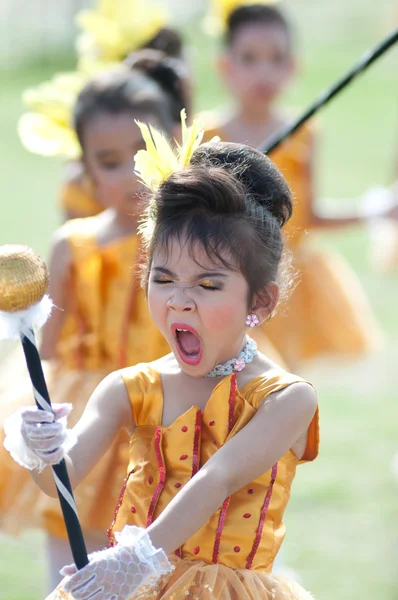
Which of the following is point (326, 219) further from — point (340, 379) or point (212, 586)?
point (212, 586)

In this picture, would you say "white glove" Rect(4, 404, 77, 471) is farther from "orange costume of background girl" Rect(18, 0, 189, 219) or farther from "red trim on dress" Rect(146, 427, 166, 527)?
"orange costume of background girl" Rect(18, 0, 189, 219)

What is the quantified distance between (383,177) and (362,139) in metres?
2.41

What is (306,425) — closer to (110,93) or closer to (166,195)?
(166,195)

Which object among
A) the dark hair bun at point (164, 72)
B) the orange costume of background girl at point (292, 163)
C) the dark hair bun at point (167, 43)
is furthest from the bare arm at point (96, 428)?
the dark hair bun at point (167, 43)

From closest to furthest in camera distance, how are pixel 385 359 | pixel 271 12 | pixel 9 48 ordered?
pixel 271 12
pixel 385 359
pixel 9 48

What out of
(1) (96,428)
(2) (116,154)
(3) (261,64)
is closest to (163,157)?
(1) (96,428)

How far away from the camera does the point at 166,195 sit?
2166 millimetres

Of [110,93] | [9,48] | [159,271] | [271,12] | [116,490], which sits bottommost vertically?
[116,490]

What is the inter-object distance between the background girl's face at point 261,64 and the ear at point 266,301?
2956 millimetres

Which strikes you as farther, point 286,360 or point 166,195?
point 286,360

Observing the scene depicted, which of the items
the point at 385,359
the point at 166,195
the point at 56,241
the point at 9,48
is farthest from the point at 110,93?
the point at 9,48

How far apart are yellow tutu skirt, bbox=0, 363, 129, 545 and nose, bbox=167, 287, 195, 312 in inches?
45.3

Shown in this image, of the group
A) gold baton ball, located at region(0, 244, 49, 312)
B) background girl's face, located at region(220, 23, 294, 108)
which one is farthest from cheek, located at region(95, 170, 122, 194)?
background girl's face, located at region(220, 23, 294, 108)

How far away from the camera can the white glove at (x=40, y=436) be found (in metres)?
1.99
